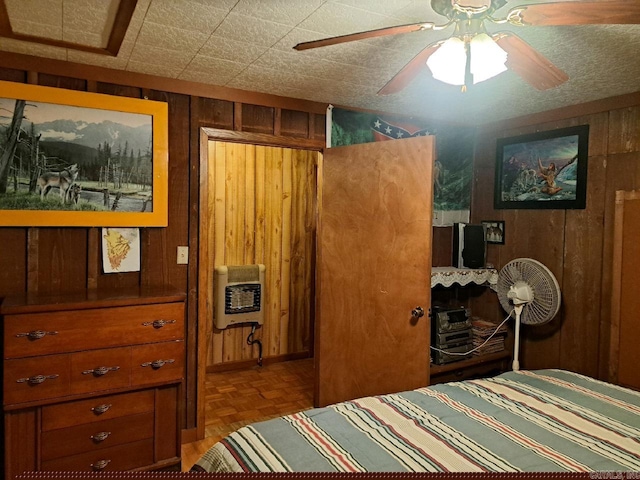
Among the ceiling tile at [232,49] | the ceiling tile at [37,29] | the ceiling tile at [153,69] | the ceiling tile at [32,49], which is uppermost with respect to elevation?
the ceiling tile at [153,69]

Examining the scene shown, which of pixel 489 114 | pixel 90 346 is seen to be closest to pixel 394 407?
pixel 90 346

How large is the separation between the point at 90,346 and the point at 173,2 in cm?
162

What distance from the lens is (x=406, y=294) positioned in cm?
296

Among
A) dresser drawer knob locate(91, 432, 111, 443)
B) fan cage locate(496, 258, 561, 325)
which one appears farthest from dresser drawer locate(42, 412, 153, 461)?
fan cage locate(496, 258, 561, 325)

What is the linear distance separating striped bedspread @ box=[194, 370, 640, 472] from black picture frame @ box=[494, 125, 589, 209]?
1.81m

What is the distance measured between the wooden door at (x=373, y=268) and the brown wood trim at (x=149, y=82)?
18.7 inches

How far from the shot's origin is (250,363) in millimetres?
4422

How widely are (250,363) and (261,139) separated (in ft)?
7.71

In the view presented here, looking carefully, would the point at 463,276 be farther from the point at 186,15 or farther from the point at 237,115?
the point at 186,15

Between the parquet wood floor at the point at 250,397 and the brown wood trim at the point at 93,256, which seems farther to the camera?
the parquet wood floor at the point at 250,397

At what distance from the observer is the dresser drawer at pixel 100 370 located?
2195mm

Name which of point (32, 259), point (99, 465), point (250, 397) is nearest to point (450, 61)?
point (32, 259)

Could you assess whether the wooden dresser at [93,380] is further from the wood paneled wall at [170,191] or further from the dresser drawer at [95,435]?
the wood paneled wall at [170,191]

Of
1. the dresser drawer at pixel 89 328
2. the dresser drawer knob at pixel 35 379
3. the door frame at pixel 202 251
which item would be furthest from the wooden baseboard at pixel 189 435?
the dresser drawer knob at pixel 35 379
